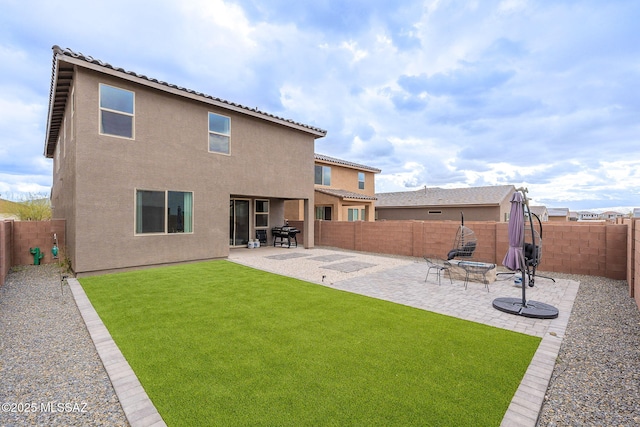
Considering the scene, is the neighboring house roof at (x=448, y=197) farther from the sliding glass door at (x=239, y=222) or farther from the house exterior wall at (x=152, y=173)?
the house exterior wall at (x=152, y=173)

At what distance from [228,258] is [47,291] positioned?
5485mm

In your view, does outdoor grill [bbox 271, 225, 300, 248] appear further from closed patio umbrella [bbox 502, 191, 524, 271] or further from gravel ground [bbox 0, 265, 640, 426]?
closed patio umbrella [bbox 502, 191, 524, 271]

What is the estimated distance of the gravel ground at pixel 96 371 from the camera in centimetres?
285

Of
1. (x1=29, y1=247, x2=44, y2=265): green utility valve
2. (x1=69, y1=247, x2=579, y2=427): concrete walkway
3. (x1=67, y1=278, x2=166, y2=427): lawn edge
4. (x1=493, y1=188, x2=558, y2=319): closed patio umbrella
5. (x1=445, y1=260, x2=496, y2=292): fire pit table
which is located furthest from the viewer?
(x1=29, y1=247, x2=44, y2=265): green utility valve

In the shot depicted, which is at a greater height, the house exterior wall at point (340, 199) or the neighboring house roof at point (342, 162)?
the neighboring house roof at point (342, 162)

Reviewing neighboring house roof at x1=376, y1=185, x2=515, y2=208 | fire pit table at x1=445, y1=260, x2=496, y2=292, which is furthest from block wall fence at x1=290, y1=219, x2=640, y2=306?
neighboring house roof at x1=376, y1=185, x2=515, y2=208

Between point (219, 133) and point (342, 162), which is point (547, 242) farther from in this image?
point (342, 162)

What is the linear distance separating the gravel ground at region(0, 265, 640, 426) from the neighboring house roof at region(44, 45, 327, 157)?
630 centimetres

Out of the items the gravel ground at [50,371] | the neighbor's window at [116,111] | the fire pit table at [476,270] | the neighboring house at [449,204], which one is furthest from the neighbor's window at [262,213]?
the neighboring house at [449,204]

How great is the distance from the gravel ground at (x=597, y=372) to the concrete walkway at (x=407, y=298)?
0.13 m

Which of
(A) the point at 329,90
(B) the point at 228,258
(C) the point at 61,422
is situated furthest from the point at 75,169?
(A) the point at 329,90

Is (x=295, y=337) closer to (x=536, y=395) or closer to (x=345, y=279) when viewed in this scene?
(x=536, y=395)

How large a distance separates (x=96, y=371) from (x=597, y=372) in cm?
602

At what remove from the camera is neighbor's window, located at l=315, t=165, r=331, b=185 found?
22.6 m
